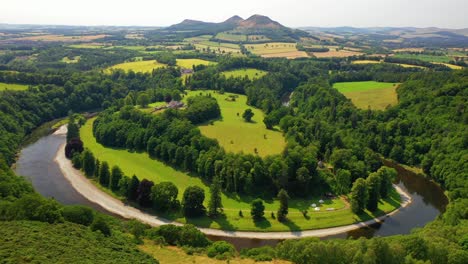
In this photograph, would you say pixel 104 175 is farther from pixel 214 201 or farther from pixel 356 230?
pixel 356 230

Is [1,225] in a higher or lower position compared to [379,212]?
higher

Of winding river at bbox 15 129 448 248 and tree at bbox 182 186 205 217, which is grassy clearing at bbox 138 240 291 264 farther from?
tree at bbox 182 186 205 217

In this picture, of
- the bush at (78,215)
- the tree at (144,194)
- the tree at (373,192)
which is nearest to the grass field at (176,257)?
the bush at (78,215)

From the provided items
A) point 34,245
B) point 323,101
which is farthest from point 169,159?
point 323,101

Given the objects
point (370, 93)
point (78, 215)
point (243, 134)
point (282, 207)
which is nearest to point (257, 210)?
point (282, 207)

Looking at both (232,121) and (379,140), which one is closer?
(379,140)

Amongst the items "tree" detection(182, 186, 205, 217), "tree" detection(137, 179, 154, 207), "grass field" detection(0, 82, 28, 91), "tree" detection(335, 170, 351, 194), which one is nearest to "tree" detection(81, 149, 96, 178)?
"tree" detection(137, 179, 154, 207)

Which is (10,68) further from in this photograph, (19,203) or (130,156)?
(19,203)
